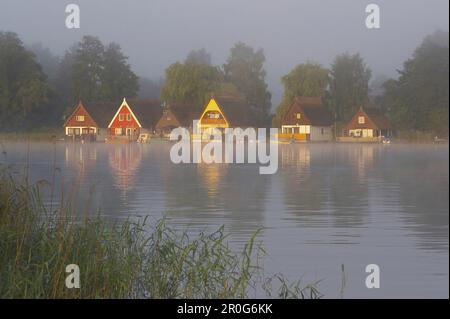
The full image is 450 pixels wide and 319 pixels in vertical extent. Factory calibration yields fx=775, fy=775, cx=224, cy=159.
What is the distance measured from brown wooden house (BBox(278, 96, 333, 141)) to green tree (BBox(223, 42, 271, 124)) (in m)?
8.71

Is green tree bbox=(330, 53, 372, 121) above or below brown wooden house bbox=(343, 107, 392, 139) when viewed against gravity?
above

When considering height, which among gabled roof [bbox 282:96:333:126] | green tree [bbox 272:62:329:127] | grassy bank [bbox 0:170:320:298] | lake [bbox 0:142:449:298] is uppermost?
green tree [bbox 272:62:329:127]

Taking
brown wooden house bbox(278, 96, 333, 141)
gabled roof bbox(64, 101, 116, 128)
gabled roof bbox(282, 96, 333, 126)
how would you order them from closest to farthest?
gabled roof bbox(282, 96, 333, 126) → brown wooden house bbox(278, 96, 333, 141) → gabled roof bbox(64, 101, 116, 128)

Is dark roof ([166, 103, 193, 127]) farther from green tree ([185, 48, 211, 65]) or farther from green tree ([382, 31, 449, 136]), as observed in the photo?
green tree ([382, 31, 449, 136])

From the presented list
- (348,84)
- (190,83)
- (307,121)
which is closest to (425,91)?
(348,84)

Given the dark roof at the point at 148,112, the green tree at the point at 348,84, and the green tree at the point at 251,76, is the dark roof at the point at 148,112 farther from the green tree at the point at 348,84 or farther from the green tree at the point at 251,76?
the green tree at the point at 348,84

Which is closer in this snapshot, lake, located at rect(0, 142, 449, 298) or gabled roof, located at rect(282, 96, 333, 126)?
lake, located at rect(0, 142, 449, 298)

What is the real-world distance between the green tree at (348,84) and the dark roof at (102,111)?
109 ft

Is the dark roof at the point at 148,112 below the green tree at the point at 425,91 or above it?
above

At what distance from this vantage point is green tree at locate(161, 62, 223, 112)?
78.4 metres

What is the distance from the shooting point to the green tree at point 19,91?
5462 centimetres

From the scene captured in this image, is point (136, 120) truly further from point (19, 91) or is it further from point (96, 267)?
point (96, 267)

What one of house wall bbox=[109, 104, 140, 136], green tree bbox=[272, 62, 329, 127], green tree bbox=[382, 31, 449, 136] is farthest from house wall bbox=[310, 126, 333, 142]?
green tree bbox=[382, 31, 449, 136]

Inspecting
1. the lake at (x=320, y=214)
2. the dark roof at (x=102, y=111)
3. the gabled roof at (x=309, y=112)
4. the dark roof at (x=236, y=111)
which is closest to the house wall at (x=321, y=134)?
the gabled roof at (x=309, y=112)
